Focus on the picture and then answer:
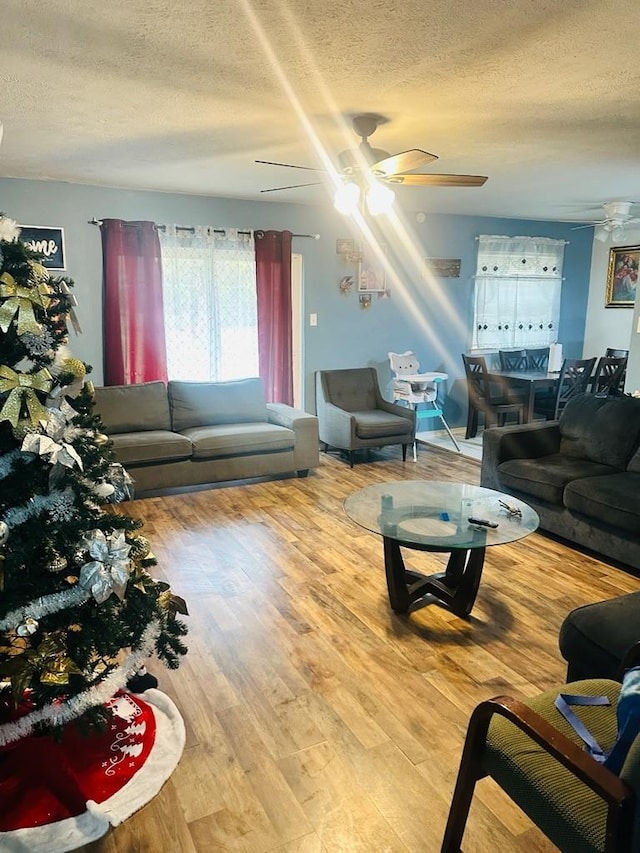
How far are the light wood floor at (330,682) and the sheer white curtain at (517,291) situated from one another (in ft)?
12.0

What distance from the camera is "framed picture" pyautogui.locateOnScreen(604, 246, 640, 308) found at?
6.92 meters

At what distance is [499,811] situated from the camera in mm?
1746

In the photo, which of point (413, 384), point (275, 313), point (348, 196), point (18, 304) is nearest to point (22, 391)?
point (18, 304)

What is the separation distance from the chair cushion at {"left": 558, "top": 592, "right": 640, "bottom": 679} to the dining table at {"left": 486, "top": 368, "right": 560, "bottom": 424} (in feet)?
13.7

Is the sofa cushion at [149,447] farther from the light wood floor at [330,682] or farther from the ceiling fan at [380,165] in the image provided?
the ceiling fan at [380,165]

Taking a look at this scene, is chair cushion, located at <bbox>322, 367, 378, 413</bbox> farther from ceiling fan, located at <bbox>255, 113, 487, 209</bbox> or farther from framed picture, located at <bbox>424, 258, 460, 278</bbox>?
ceiling fan, located at <bbox>255, 113, 487, 209</bbox>

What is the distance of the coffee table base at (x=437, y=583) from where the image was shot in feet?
9.04

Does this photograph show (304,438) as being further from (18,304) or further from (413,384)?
(18,304)

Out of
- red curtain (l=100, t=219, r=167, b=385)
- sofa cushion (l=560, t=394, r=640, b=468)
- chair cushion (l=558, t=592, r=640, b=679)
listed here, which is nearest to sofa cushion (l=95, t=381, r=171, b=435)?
red curtain (l=100, t=219, r=167, b=385)

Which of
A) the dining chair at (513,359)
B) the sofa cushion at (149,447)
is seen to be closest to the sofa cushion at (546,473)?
the sofa cushion at (149,447)

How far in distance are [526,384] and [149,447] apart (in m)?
3.82

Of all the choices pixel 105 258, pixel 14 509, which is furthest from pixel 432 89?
pixel 105 258

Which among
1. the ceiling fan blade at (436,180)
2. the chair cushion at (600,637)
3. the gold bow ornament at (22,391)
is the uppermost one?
the ceiling fan blade at (436,180)

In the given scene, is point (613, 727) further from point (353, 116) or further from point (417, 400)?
Result: point (417, 400)
